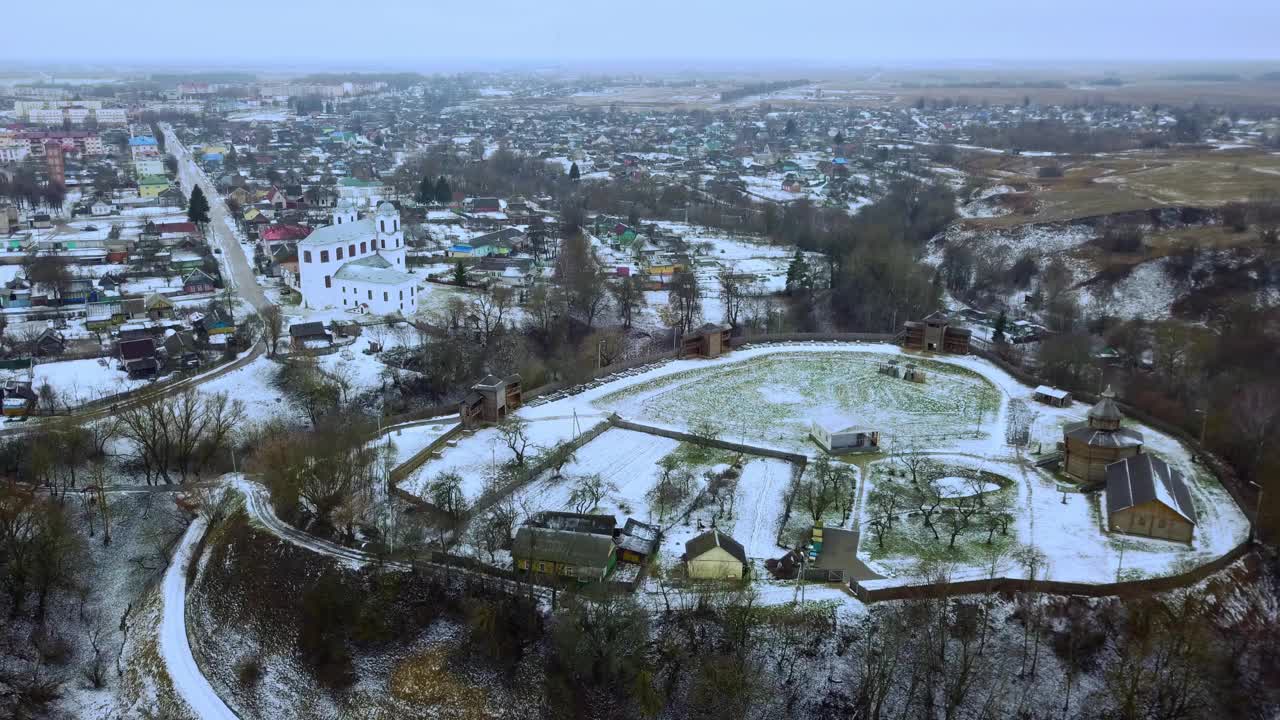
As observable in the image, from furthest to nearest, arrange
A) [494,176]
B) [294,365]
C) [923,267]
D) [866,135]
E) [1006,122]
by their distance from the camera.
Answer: [1006,122] < [866,135] < [494,176] < [923,267] < [294,365]

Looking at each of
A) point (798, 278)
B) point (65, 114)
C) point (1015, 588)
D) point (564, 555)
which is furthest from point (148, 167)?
point (1015, 588)

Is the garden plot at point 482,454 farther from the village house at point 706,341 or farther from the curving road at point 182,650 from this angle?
the village house at point 706,341

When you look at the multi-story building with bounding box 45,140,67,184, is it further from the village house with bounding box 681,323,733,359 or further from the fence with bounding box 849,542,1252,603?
the fence with bounding box 849,542,1252,603

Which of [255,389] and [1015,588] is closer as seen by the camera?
[1015,588]

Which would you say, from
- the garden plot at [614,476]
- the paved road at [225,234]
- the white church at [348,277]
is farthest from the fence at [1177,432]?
the paved road at [225,234]

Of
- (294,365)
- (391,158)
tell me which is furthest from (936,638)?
(391,158)

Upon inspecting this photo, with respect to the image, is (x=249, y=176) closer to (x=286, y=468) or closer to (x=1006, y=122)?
(x=286, y=468)

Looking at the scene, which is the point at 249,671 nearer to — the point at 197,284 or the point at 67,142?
the point at 197,284
